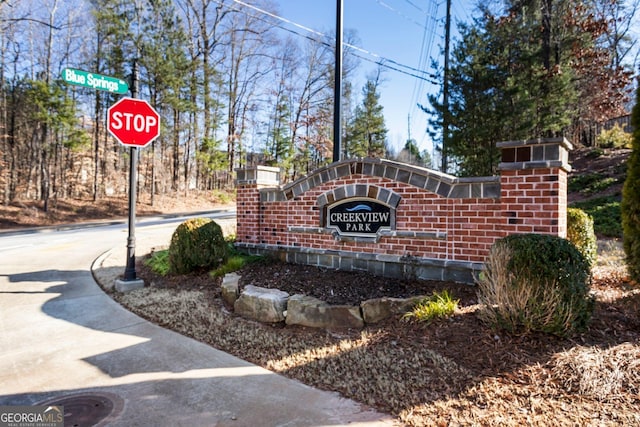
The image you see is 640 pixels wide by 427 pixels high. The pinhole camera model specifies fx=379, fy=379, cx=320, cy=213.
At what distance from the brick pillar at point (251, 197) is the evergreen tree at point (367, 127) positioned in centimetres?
2623

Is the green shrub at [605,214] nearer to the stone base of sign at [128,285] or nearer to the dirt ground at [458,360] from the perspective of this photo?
the dirt ground at [458,360]

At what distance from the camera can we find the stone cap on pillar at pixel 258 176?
7.65 m

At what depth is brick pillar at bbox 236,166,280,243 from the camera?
756cm

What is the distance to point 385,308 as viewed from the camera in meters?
4.26

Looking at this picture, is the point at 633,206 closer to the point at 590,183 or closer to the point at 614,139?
the point at 590,183

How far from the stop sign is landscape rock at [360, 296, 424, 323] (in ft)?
16.2

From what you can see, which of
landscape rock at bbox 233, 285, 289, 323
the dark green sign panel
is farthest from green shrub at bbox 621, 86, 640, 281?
landscape rock at bbox 233, 285, 289, 323

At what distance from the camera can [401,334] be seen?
3.84 meters

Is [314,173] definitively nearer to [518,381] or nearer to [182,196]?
[518,381]

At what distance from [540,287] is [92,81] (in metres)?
7.01

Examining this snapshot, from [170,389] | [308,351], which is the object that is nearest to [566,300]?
[308,351]

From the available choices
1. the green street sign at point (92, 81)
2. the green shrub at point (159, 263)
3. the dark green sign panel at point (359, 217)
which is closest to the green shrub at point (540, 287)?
the dark green sign panel at point (359, 217)

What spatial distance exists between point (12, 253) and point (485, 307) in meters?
11.5

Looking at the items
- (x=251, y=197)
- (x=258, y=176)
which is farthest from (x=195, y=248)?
(x=258, y=176)
